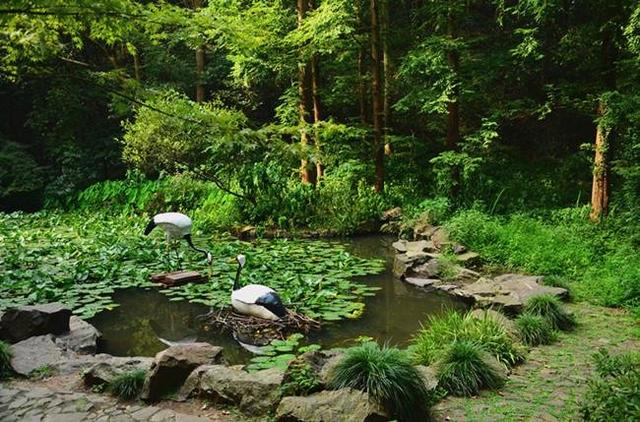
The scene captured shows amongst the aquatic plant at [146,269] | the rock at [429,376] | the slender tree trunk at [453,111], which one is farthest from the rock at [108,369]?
the slender tree trunk at [453,111]

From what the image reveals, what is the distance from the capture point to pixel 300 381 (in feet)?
12.6

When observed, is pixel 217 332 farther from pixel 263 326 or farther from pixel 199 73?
pixel 199 73

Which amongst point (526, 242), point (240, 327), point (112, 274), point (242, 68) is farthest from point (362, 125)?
point (240, 327)

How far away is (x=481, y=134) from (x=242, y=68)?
6.11m

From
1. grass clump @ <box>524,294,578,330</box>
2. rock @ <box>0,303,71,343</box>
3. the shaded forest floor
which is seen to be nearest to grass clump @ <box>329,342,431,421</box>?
the shaded forest floor

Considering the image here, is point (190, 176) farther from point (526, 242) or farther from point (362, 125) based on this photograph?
point (526, 242)

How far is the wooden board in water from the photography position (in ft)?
26.2

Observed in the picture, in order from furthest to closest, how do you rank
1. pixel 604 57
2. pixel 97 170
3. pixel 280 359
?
pixel 97 170, pixel 604 57, pixel 280 359

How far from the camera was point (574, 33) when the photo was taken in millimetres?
9336

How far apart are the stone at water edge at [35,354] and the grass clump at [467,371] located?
349 cm

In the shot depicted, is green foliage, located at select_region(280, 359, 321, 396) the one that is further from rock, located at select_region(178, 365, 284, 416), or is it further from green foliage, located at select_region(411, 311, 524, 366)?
green foliage, located at select_region(411, 311, 524, 366)

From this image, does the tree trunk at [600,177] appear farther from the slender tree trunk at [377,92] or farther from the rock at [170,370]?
the rock at [170,370]

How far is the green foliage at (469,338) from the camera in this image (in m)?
4.78

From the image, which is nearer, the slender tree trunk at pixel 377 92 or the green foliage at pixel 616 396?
the green foliage at pixel 616 396
